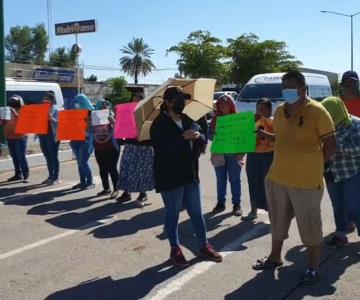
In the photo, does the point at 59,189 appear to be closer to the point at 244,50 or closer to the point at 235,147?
the point at 235,147

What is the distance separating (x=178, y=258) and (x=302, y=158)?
5.34ft

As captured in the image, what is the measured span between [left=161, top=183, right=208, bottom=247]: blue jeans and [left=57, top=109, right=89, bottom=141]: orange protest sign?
438cm

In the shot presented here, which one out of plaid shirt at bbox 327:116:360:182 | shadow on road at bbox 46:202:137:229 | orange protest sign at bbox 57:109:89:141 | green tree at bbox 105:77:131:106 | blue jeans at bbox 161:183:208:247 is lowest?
shadow on road at bbox 46:202:137:229

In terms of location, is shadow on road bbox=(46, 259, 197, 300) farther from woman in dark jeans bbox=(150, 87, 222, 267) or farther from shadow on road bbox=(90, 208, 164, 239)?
shadow on road bbox=(90, 208, 164, 239)

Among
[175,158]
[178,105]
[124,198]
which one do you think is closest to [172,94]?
[178,105]

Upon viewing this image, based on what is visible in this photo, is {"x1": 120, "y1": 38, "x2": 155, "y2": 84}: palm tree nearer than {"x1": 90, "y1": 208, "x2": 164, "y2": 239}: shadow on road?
No

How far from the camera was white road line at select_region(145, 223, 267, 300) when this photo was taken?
15.0 feet

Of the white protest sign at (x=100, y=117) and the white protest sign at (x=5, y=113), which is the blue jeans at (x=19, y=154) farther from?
the white protest sign at (x=100, y=117)

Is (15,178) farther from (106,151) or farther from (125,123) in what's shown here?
(125,123)

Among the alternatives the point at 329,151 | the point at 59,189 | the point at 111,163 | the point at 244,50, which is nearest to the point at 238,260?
the point at 329,151

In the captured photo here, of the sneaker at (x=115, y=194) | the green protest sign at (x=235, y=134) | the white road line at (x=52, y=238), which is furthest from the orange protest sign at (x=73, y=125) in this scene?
the green protest sign at (x=235, y=134)

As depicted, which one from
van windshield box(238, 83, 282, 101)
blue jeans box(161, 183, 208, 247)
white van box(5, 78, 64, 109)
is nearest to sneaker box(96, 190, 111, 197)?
blue jeans box(161, 183, 208, 247)

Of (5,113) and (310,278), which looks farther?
(5,113)

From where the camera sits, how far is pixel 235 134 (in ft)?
21.5
